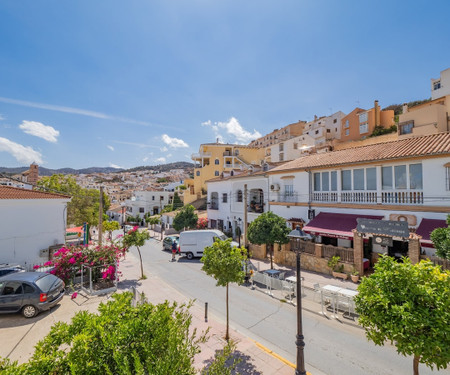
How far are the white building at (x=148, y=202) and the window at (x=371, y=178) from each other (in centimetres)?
4789

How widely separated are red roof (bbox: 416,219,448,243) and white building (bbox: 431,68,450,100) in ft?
113

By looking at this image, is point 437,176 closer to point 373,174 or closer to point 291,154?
point 373,174

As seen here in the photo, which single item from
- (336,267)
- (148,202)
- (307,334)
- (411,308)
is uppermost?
(148,202)

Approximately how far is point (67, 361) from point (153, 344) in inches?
43.0

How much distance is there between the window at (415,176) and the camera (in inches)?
520

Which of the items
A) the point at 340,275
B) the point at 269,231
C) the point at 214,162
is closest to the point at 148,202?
the point at 214,162

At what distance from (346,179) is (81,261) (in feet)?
57.3

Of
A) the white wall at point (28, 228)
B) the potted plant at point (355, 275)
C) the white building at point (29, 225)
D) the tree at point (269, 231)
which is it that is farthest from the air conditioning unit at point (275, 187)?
the white wall at point (28, 228)

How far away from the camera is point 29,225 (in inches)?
583

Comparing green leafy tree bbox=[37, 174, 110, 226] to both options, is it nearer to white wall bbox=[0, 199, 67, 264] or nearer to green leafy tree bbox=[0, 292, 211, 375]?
white wall bbox=[0, 199, 67, 264]

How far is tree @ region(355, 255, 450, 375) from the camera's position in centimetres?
377

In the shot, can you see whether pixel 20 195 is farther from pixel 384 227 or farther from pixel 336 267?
pixel 384 227

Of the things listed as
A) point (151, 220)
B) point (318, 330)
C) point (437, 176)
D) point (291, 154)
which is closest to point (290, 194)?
point (437, 176)

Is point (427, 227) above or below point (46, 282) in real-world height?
above
